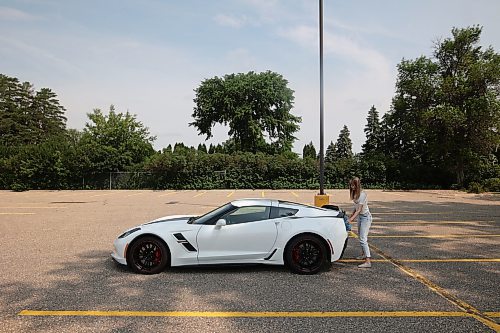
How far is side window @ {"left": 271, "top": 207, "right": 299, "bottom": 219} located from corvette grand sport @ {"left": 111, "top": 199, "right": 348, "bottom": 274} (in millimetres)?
169

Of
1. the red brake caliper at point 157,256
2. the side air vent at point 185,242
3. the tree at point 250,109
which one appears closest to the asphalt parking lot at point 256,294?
the red brake caliper at point 157,256

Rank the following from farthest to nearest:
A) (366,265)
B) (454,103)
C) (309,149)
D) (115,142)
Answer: (309,149) → (115,142) → (454,103) → (366,265)

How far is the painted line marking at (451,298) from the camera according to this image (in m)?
4.09

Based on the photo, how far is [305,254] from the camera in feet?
19.8

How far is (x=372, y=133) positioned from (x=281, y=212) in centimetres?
5418

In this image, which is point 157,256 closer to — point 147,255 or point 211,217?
point 147,255

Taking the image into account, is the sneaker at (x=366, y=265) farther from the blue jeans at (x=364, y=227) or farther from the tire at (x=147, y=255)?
the tire at (x=147, y=255)

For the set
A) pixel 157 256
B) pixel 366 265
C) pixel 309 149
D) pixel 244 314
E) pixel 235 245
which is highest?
pixel 309 149

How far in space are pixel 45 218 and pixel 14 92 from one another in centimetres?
6435

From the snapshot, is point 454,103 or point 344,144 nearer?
point 454,103

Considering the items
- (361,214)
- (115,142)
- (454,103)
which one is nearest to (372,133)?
(454,103)

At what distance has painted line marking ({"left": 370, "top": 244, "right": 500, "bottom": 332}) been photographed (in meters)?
4.09

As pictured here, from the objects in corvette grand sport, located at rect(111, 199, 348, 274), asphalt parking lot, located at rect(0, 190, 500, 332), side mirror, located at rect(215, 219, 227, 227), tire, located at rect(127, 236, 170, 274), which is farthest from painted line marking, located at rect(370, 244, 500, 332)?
tire, located at rect(127, 236, 170, 274)

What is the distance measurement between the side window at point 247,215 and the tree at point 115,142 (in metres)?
31.3
